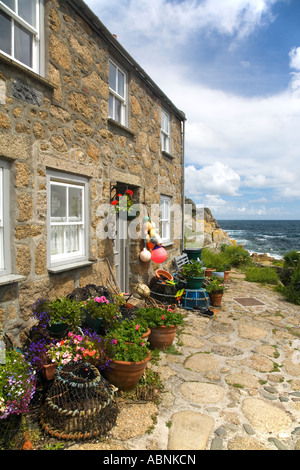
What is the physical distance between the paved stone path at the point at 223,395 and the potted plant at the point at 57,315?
108 cm

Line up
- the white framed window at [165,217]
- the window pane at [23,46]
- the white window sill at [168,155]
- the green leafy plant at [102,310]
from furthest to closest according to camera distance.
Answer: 1. the white framed window at [165,217]
2. the white window sill at [168,155]
3. the green leafy plant at [102,310]
4. the window pane at [23,46]

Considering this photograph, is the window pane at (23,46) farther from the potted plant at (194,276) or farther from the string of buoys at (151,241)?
the potted plant at (194,276)

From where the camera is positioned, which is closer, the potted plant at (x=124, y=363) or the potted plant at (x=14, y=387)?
the potted plant at (x=14, y=387)

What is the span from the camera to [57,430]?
103 inches

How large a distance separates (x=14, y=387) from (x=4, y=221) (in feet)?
5.69

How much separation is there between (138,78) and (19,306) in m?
5.15

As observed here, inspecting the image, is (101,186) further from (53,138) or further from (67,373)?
(67,373)

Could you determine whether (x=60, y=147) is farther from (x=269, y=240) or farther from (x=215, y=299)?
(x=269, y=240)

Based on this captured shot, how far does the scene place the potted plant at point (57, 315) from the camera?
3.40 m

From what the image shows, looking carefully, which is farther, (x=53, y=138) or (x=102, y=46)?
(x=102, y=46)

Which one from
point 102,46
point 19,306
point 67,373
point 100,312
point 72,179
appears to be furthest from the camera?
point 102,46

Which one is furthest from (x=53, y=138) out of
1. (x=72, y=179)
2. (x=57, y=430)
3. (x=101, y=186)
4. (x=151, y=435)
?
(x=151, y=435)

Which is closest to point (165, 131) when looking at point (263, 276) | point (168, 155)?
point (168, 155)

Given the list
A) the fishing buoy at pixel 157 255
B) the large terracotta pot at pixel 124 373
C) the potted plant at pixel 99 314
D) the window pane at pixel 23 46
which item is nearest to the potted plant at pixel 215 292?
the fishing buoy at pixel 157 255
